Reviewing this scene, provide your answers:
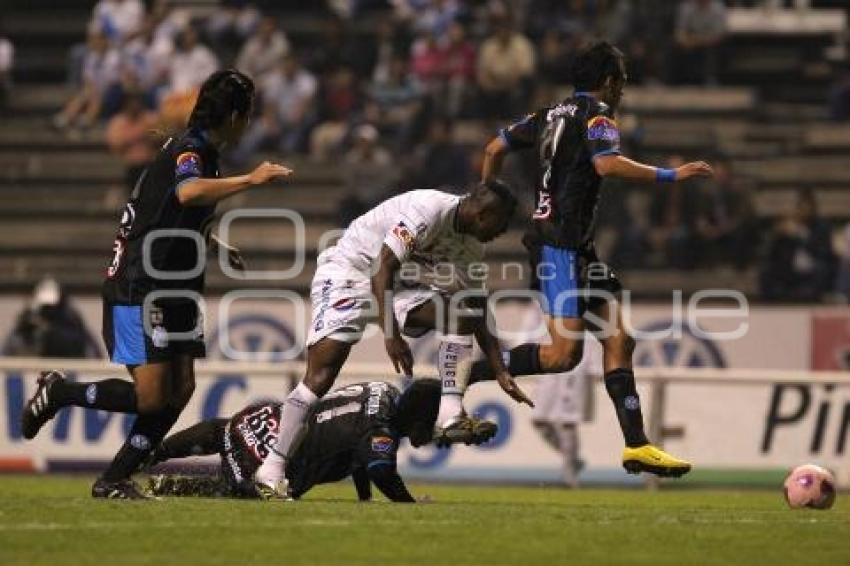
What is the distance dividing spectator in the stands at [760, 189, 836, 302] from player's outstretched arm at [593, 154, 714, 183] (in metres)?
10.0

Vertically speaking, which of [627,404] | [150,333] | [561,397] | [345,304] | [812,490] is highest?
[345,304]

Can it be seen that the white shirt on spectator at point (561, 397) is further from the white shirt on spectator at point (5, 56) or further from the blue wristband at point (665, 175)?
the white shirt on spectator at point (5, 56)

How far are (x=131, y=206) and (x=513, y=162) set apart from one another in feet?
39.8

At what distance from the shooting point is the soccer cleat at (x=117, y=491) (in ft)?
42.0

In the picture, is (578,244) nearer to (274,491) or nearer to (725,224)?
(274,491)

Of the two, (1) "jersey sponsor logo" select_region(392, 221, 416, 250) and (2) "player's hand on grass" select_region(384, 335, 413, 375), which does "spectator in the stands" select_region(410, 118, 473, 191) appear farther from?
(2) "player's hand on grass" select_region(384, 335, 413, 375)

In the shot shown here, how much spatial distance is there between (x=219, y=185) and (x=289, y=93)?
575 inches

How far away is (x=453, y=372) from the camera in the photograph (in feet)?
44.9

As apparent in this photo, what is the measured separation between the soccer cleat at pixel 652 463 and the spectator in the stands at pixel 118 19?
632 inches

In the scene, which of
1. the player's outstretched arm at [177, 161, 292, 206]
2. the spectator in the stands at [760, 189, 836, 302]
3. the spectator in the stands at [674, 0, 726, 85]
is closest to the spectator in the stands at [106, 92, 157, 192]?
the spectator in the stands at [674, 0, 726, 85]

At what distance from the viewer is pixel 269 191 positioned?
2602 centimetres

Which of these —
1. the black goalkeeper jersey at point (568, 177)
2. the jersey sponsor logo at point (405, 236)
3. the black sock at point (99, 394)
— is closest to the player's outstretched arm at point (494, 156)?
the black goalkeeper jersey at point (568, 177)

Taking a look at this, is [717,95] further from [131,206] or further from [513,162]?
[131,206]

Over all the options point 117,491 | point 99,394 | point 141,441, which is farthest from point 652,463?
point 99,394
